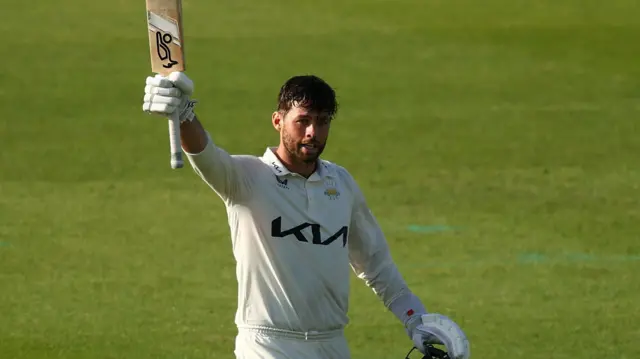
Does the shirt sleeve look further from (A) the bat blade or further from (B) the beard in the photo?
(A) the bat blade

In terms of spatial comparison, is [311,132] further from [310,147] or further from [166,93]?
[166,93]

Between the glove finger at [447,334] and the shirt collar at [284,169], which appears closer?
the shirt collar at [284,169]

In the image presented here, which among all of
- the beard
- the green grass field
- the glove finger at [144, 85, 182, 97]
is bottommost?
the green grass field

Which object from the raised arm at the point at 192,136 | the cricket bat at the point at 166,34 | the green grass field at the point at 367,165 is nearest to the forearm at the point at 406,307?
the raised arm at the point at 192,136

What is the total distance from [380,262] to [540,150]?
10.1 meters

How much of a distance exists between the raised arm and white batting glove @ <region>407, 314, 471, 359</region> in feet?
3.74

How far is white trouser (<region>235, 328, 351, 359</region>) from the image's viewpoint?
267 inches

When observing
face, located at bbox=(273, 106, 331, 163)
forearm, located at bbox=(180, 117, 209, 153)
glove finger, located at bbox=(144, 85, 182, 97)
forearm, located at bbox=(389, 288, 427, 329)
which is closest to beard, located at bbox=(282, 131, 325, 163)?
face, located at bbox=(273, 106, 331, 163)

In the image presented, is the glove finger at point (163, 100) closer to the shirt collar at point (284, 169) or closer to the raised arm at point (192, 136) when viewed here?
the raised arm at point (192, 136)

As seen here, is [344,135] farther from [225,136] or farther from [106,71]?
[106,71]

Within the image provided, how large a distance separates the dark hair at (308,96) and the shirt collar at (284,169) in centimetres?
24

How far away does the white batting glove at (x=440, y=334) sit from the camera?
702 centimetres

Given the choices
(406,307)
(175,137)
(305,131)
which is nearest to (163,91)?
(175,137)

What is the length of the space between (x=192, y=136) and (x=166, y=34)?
1.84ft
